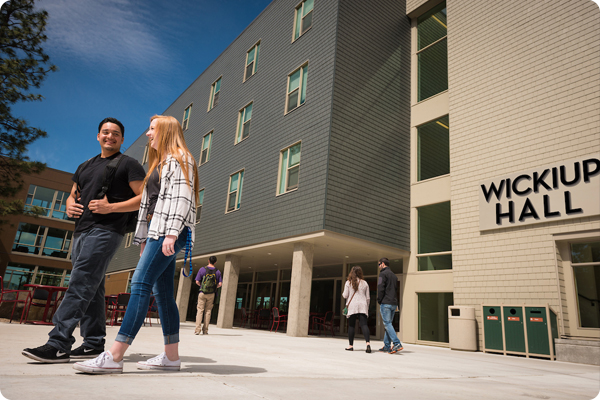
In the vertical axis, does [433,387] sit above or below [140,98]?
below

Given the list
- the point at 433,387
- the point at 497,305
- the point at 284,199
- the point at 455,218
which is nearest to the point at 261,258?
the point at 284,199

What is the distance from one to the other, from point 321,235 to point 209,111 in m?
13.4

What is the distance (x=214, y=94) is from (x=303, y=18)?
8247 millimetres

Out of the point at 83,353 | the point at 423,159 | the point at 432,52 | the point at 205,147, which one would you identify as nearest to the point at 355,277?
the point at 83,353

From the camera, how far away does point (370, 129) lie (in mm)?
13914

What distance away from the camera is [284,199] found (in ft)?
46.4

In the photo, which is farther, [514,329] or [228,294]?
[228,294]

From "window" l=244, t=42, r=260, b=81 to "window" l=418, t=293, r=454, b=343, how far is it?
12753 millimetres

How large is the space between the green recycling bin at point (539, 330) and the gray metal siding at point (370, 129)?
4821mm

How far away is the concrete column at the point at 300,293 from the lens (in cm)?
1257

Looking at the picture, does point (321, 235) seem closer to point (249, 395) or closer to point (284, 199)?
point (284, 199)

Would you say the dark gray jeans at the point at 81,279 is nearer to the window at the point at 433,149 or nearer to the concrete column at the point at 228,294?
the window at the point at 433,149

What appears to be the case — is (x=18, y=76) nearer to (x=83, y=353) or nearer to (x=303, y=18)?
(x=303, y=18)

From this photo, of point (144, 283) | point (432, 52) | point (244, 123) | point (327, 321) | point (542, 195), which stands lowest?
point (327, 321)
